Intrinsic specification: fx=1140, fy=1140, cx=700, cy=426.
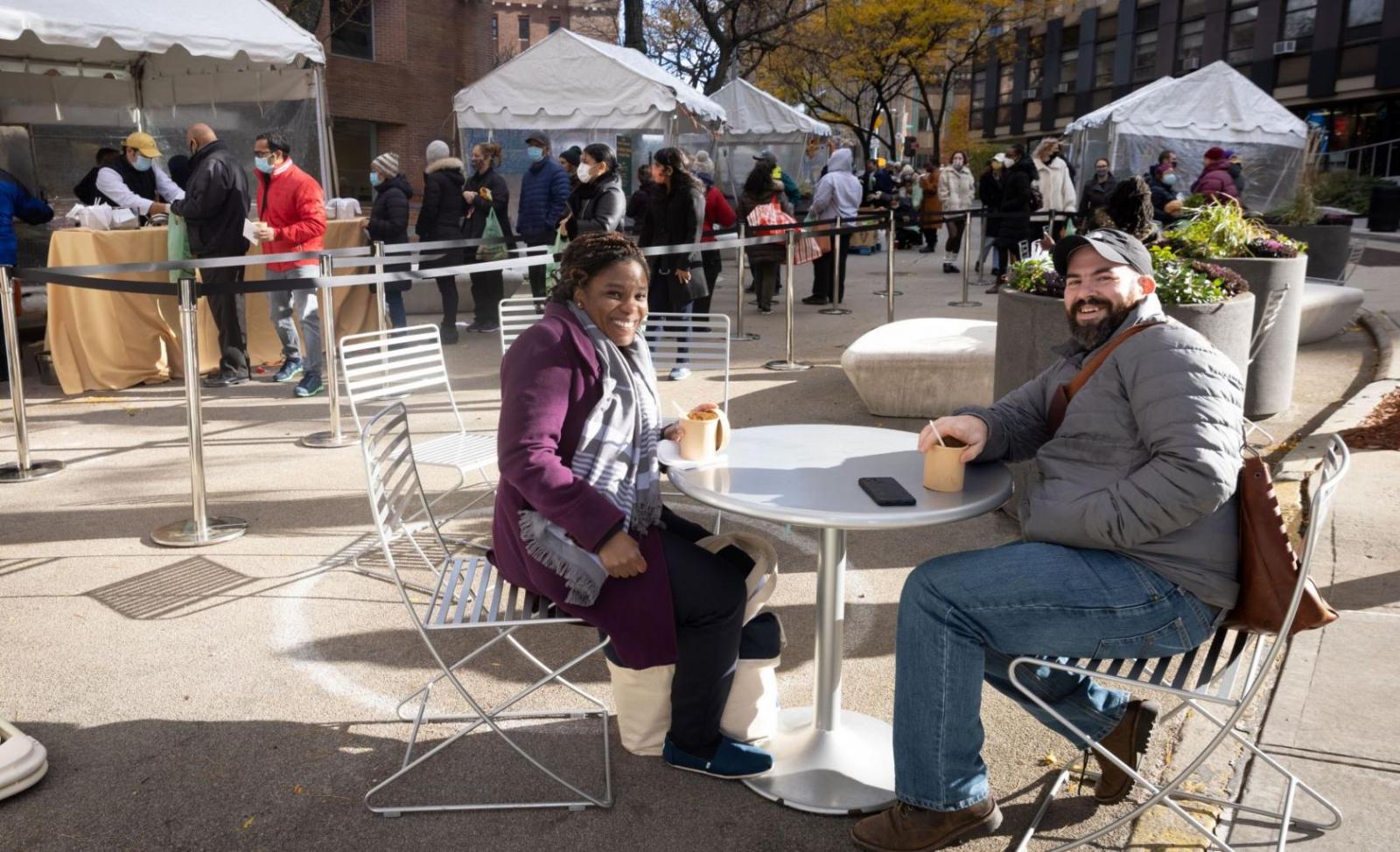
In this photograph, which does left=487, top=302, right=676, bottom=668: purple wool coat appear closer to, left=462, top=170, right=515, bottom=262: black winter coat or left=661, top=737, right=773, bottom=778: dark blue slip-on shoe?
left=661, top=737, right=773, bottom=778: dark blue slip-on shoe

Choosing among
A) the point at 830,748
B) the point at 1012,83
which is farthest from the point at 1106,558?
the point at 1012,83

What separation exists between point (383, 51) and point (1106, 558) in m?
27.8

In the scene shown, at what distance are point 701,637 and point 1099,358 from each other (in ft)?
4.30

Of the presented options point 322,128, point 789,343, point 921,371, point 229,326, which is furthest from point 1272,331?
point 322,128

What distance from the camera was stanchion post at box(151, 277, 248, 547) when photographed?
5.39 m

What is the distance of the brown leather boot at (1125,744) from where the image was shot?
316cm

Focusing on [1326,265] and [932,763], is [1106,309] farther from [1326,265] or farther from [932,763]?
[1326,265]

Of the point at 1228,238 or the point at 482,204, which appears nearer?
the point at 1228,238

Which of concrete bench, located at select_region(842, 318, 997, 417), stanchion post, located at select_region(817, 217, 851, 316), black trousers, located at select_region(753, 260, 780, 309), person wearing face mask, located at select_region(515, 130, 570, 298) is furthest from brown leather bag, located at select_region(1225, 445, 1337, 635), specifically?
stanchion post, located at select_region(817, 217, 851, 316)

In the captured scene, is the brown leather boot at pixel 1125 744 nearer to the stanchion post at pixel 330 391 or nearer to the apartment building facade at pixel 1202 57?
the stanchion post at pixel 330 391

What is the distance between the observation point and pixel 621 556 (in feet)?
9.91

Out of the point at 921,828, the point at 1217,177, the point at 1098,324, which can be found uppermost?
the point at 1217,177

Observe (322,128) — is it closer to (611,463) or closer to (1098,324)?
(611,463)

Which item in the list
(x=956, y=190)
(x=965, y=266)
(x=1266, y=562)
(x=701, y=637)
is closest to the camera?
(x=1266, y=562)
